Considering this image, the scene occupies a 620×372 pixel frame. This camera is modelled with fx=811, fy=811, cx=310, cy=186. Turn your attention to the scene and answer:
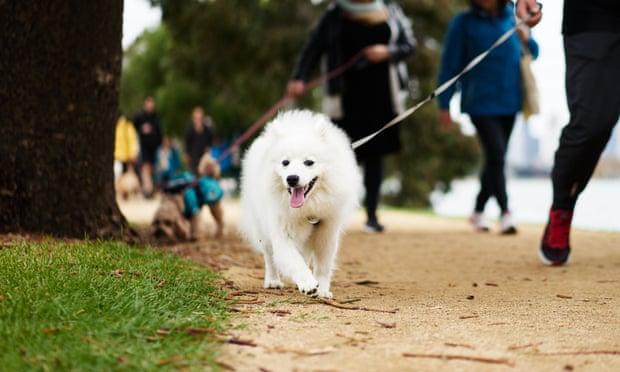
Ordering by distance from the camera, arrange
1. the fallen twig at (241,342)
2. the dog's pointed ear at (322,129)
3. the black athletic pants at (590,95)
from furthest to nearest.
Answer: the black athletic pants at (590,95) → the dog's pointed ear at (322,129) → the fallen twig at (241,342)

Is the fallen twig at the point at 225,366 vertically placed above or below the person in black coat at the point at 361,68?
below

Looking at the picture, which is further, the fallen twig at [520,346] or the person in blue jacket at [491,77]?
the person in blue jacket at [491,77]

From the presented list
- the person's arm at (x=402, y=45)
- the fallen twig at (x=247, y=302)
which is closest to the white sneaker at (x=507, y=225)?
the person's arm at (x=402, y=45)

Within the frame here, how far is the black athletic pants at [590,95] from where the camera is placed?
224 inches

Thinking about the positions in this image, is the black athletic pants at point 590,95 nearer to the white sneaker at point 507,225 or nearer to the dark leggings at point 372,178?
the white sneaker at point 507,225

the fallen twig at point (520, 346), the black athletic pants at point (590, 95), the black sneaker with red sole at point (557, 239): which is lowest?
the fallen twig at point (520, 346)

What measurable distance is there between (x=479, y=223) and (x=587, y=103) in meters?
4.72

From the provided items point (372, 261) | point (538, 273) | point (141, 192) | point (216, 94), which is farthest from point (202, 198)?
point (216, 94)

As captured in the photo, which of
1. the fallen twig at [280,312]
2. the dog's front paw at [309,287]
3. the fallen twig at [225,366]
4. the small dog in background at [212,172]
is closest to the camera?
the fallen twig at [225,366]

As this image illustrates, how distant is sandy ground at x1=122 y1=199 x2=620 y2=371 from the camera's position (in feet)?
10.8

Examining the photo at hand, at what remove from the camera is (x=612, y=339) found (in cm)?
379

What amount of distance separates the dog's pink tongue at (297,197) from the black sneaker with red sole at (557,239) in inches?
94.1

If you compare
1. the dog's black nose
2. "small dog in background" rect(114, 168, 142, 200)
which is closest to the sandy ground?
the dog's black nose

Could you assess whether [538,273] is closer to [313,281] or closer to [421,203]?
[313,281]
